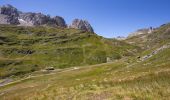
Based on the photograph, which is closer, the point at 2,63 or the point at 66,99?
the point at 66,99

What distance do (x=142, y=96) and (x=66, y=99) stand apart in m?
8.50

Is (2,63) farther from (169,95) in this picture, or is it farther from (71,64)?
(169,95)

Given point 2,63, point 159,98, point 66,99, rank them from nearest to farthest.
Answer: point 159,98
point 66,99
point 2,63

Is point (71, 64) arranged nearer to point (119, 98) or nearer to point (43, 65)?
point (43, 65)

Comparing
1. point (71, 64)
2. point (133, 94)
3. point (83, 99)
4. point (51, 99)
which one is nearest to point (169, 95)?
point (133, 94)

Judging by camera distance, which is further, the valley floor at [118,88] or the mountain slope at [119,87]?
the mountain slope at [119,87]

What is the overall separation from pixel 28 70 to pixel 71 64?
1429 inches

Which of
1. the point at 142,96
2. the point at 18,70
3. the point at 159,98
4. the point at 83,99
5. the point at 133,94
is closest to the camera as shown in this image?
the point at 159,98

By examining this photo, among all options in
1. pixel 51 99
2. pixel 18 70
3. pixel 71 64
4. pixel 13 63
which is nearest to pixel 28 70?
pixel 18 70

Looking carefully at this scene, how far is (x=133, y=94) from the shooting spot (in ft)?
63.7

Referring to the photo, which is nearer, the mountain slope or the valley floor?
the valley floor

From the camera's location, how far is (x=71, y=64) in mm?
197250

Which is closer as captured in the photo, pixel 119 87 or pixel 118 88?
pixel 118 88

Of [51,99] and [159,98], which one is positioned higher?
[159,98]
